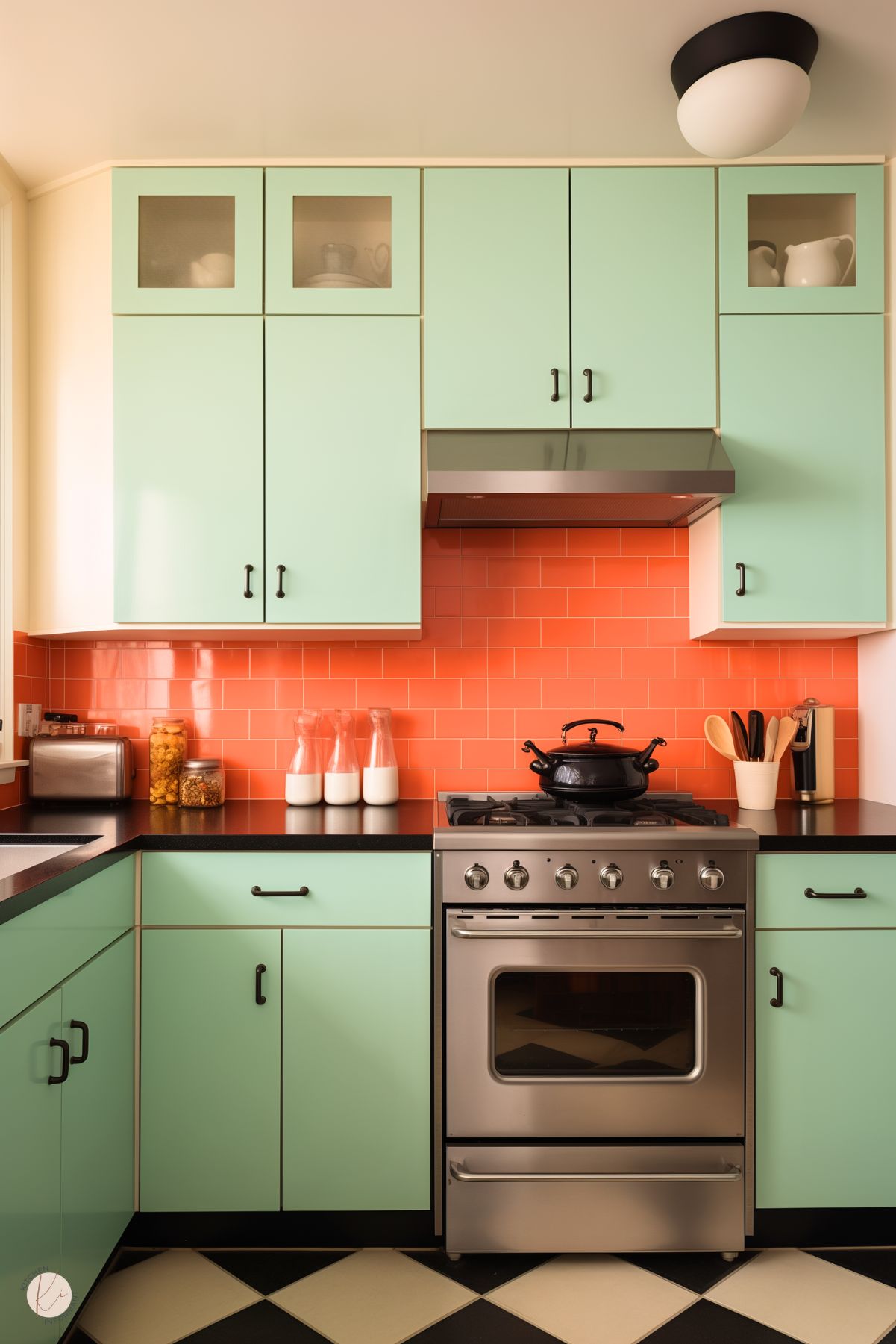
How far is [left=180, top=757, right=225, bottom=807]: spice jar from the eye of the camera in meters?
2.61

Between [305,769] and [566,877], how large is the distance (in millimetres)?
891

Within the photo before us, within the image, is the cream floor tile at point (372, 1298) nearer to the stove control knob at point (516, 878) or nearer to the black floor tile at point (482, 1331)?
the black floor tile at point (482, 1331)

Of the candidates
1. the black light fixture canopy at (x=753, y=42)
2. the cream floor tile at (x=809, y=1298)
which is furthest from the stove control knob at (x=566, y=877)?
the black light fixture canopy at (x=753, y=42)

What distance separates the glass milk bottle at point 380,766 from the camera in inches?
104

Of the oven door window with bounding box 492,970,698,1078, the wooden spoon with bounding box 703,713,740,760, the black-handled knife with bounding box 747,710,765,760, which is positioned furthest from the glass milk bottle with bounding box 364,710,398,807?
the black-handled knife with bounding box 747,710,765,760

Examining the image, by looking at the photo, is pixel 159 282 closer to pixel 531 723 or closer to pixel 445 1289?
pixel 531 723

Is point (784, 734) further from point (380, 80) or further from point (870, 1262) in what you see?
point (380, 80)

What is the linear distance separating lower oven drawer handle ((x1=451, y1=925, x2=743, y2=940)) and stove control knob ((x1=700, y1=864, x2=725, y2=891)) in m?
0.11

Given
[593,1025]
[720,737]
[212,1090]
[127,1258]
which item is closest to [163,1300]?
[127,1258]

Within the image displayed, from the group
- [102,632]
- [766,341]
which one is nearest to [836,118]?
[766,341]

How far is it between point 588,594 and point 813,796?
883 millimetres

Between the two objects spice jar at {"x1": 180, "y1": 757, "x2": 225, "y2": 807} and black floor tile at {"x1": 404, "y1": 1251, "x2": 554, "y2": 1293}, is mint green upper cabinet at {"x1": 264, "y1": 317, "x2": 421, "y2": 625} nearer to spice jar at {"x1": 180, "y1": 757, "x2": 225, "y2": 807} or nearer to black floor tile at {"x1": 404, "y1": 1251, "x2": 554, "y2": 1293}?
spice jar at {"x1": 180, "y1": 757, "x2": 225, "y2": 807}

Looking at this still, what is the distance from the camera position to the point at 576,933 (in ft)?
6.89

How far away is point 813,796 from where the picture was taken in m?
2.68
